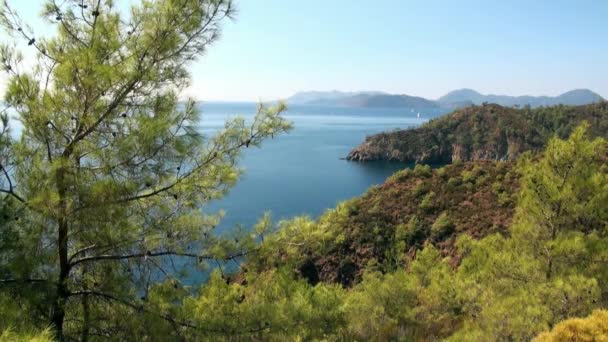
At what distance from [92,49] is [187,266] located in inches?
83.7

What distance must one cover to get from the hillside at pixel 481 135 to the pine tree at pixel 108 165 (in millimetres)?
64381

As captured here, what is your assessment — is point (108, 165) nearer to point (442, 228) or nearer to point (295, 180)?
point (442, 228)

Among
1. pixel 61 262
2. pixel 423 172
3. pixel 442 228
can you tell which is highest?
pixel 61 262

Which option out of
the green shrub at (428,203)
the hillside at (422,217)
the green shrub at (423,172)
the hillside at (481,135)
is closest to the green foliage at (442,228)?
the hillside at (422,217)

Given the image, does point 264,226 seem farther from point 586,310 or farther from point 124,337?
point 586,310

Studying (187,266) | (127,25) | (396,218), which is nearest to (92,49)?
(127,25)

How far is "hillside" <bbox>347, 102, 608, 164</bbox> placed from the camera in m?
67.6

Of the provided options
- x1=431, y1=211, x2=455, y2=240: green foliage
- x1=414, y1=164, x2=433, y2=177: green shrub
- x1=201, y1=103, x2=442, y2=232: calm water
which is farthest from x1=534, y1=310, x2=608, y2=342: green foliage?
x1=414, y1=164, x2=433, y2=177: green shrub

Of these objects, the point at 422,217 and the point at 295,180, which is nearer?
the point at 422,217

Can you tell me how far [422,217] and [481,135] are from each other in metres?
53.6

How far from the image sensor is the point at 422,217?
2323 cm

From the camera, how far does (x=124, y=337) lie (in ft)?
13.6

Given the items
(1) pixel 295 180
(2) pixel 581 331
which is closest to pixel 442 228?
(2) pixel 581 331

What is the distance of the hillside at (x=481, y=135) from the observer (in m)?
67.6
